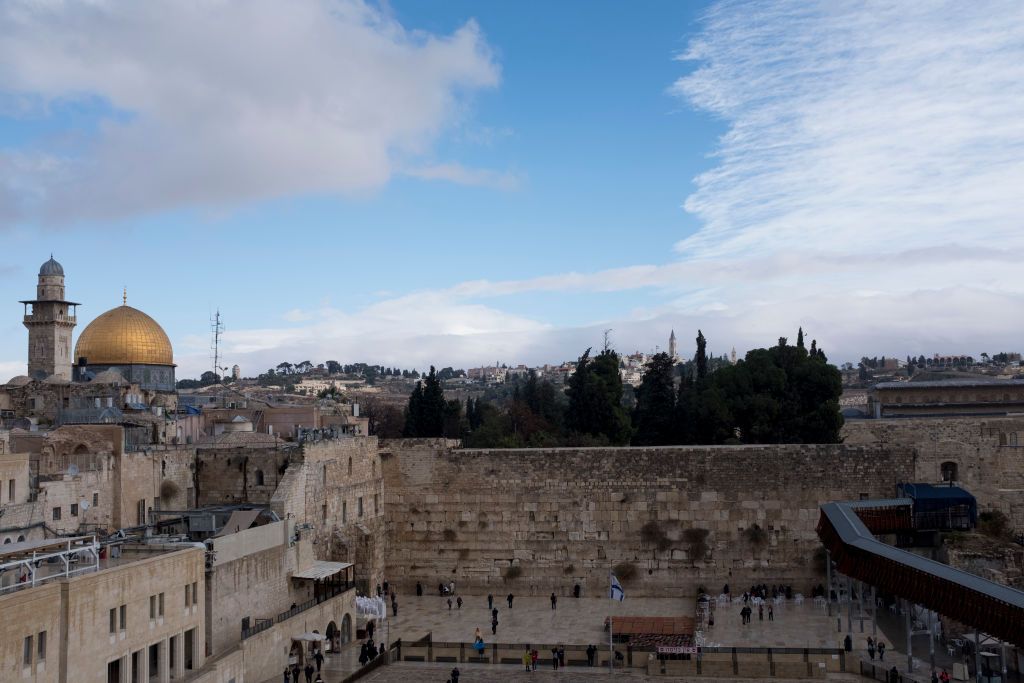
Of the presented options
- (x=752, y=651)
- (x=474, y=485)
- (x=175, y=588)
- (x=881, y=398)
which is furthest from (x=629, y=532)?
(x=881, y=398)

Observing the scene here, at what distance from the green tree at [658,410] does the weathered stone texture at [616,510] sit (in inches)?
629

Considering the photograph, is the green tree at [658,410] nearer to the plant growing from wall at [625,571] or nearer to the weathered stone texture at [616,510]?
the weathered stone texture at [616,510]

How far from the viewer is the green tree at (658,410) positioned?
46812mm

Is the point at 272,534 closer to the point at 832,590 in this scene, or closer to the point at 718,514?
the point at 718,514

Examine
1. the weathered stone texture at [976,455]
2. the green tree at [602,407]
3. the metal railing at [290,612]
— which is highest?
the green tree at [602,407]

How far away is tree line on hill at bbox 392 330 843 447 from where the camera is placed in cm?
3703

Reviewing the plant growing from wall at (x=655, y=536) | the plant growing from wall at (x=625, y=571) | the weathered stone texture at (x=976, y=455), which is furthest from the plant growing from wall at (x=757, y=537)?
the weathered stone texture at (x=976, y=455)

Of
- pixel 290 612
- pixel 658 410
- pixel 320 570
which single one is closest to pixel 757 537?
pixel 320 570

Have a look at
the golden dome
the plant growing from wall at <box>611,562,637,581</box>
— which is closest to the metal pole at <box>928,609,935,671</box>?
the plant growing from wall at <box>611,562,637,581</box>

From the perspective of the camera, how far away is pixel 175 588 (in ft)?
62.3

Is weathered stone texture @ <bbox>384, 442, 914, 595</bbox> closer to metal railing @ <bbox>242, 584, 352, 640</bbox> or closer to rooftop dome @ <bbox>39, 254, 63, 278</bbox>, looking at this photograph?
metal railing @ <bbox>242, 584, 352, 640</bbox>

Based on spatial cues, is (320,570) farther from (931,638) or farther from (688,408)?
(688,408)

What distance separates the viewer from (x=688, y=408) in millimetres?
44812

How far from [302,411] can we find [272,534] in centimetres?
2237
